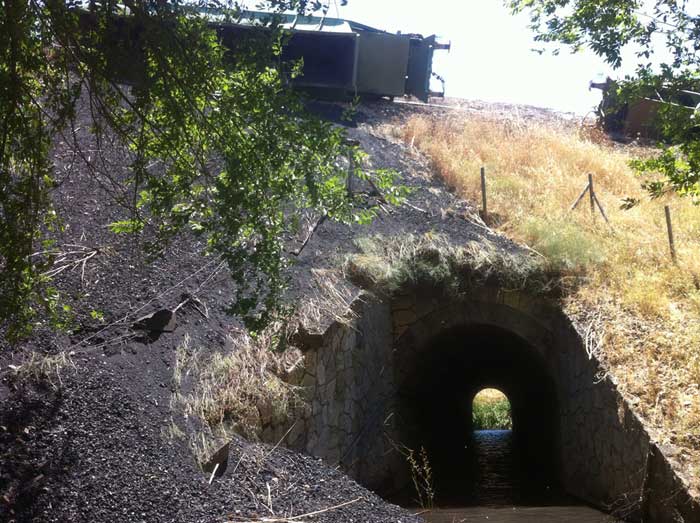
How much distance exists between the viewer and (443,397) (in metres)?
18.5

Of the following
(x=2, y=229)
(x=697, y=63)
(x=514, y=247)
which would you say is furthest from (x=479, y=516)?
(x=2, y=229)

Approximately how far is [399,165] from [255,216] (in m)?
13.0

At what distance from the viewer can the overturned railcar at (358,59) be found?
68.0ft

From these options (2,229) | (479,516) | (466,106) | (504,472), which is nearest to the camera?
(2,229)

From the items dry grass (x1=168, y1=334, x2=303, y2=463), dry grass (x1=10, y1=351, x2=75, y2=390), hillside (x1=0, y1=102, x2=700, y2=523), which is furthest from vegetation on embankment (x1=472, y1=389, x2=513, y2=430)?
dry grass (x1=10, y1=351, x2=75, y2=390)

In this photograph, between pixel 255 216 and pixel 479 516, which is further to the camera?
pixel 479 516

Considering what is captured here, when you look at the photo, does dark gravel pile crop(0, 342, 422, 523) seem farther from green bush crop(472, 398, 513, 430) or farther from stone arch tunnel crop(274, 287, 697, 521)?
green bush crop(472, 398, 513, 430)

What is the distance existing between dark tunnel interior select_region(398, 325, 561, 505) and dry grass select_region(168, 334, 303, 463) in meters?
4.23

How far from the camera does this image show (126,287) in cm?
985

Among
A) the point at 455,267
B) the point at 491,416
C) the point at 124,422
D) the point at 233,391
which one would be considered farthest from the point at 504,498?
the point at 491,416

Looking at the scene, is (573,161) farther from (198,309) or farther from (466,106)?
(198,309)

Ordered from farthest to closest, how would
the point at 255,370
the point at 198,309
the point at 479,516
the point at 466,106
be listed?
the point at 466,106 < the point at 479,516 < the point at 198,309 < the point at 255,370

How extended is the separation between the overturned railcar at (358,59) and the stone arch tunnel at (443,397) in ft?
24.8

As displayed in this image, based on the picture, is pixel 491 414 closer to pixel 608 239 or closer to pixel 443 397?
pixel 443 397
